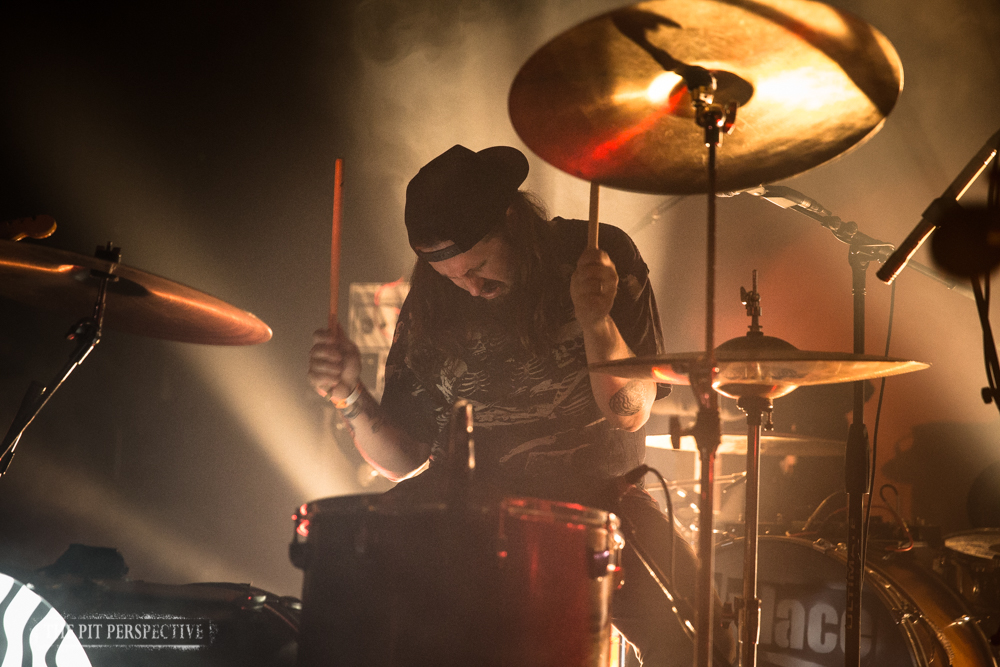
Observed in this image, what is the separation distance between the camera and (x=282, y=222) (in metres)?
3.52

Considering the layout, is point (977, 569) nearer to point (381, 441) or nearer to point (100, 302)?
point (381, 441)

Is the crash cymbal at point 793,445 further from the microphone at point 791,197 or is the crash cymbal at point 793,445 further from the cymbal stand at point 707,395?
the cymbal stand at point 707,395

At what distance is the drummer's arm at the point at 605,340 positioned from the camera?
1429 mm

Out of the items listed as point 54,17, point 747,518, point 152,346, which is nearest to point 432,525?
point 747,518

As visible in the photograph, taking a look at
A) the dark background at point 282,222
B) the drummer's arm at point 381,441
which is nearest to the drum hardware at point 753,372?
the drummer's arm at point 381,441

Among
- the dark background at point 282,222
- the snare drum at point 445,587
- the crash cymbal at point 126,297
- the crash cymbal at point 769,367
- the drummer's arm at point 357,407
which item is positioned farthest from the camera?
the dark background at point 282,222

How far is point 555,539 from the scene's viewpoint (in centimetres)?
104

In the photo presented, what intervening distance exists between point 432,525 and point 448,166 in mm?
1176

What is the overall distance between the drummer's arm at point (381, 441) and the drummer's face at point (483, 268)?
38 centimetres

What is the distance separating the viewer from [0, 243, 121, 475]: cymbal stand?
5.23 feet

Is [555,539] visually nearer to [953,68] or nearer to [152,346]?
[953,68]

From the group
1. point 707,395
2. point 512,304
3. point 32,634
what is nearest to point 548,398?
point 512,304

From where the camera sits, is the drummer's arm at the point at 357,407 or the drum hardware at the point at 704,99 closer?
the drum hardware at the point at 704,99

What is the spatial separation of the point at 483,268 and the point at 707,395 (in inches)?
33.5
